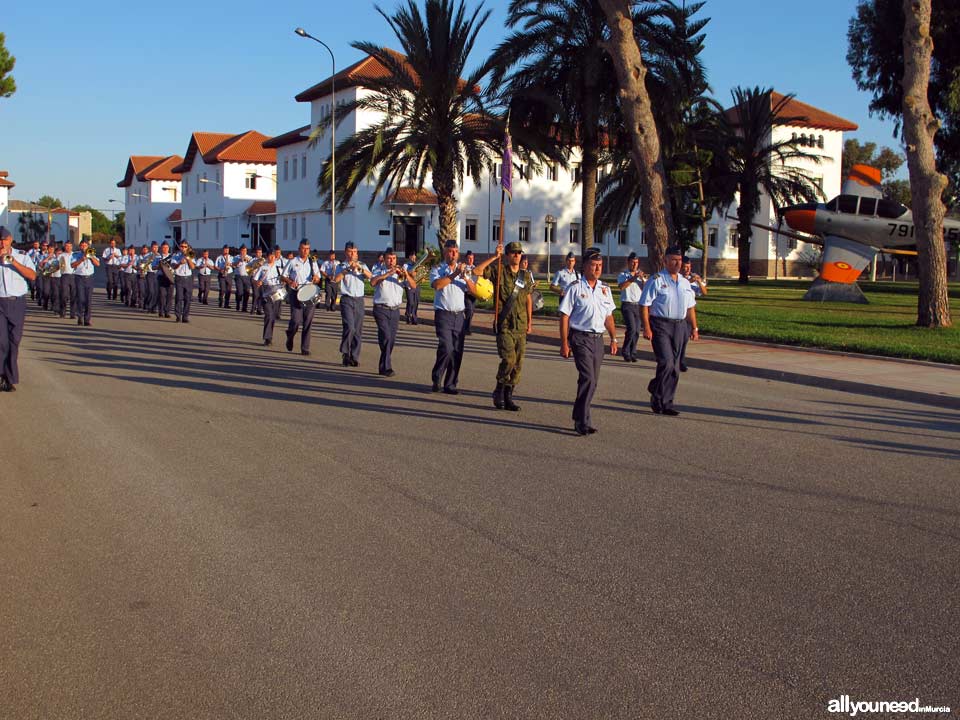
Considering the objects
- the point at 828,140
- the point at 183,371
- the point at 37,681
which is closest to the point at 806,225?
the point at 183,371

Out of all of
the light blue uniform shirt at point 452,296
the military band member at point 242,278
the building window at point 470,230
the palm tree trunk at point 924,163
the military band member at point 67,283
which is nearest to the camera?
the light blue uniform shirt at point 452,296

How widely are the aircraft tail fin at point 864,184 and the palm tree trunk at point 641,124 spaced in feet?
46.2

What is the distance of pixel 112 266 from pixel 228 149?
47.9 metres

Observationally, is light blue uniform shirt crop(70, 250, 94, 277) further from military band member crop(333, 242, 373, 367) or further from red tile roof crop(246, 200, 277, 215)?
red tile roof crop(246, 200, 277, 215)

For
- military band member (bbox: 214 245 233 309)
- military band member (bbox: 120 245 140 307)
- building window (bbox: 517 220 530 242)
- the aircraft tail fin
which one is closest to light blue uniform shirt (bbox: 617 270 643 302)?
military band member (bbox: 214 245 233 309)

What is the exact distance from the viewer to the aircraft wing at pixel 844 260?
3338 centimetres

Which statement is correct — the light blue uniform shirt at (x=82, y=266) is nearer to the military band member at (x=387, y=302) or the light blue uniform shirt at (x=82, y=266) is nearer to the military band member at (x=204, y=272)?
the military band member at (x=204, y=272)

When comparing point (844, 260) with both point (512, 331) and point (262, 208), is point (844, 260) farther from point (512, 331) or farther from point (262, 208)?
point (262, 208)

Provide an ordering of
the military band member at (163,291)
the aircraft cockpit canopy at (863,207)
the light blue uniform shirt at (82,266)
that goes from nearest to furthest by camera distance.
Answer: the light blue uniform shirt at (82,266)
the military band member at (163,291)
the aircraft cockpit canopy at (863,207)

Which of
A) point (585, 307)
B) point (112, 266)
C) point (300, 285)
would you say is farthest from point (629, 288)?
point (112, 266)

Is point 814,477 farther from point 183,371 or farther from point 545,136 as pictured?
point 545,136

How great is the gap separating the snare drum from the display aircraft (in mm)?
21080

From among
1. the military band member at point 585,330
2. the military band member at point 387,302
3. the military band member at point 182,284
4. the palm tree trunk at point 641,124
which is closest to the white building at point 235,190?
the military band member at point 182,284

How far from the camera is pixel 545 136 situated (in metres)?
34.1
